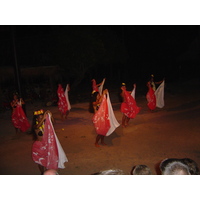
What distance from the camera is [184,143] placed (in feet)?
20.9

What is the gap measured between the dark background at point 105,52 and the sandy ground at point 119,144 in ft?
10.6

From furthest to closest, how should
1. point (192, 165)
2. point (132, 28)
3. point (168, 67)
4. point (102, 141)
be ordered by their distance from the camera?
point (132, 28) < point (168, 67) < point (102, 141) < point (192, 165)

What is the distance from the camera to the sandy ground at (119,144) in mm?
5320

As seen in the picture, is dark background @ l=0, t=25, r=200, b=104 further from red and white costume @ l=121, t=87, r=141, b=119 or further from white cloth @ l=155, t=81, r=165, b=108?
white cloth @ l=155, t=81, r=165, b=108

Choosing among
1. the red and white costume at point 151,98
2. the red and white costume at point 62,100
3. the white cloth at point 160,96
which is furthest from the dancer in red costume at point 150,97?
the red and white costume at point 62,100

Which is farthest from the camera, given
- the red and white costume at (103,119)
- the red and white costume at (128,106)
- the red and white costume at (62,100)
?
the red and white costume at (62,100)

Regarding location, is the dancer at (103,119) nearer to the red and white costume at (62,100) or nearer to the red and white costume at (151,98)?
the red and white costume at (62,100)

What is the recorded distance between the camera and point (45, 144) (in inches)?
187

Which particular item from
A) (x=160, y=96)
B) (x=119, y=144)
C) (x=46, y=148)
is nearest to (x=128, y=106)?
(x=119, y=144)

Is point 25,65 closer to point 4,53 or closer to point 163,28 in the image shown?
point 4,53

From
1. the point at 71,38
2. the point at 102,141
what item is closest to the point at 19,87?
the point at 102,141

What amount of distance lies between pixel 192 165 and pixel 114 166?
8.06 feet

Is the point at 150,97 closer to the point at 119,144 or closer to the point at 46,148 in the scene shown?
the point at 119,144

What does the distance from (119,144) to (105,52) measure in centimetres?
1066
